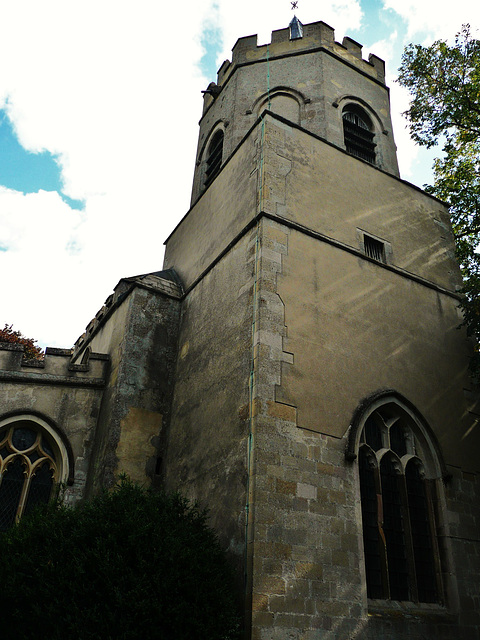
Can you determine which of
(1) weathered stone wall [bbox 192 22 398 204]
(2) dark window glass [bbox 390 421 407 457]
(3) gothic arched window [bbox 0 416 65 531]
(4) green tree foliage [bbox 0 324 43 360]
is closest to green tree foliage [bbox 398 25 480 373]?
(1) weathered stone wall [bbox 192 22 398 204]

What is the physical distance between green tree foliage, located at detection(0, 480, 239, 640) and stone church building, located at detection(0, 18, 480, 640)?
0.67 metres

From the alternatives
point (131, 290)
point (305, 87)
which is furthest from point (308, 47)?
point (131, 290)

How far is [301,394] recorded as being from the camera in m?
7.43

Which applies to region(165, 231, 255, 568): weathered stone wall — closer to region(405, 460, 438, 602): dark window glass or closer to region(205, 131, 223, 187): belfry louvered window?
region(405, 460, 438, 602): dark window glass

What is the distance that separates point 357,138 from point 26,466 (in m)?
9.84

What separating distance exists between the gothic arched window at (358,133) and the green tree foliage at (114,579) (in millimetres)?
9372

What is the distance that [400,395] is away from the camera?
27.8ft

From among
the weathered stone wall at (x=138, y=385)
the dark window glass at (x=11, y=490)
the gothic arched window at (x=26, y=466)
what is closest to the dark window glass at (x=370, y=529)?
the weathered stone wall at (x=138, y=385)

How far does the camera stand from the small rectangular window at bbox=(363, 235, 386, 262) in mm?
9992

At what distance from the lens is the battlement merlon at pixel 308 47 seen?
13.4 metres

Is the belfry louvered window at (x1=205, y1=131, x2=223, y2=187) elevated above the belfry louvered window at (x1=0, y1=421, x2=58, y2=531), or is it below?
above

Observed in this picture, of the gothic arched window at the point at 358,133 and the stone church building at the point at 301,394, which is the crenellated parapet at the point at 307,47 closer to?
the stone church building at the point at 301,394

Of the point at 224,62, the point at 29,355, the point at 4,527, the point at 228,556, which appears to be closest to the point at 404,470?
the point at 228,556

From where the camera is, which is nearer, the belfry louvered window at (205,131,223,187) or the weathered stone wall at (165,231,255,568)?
the weathered stone wall at (165,231,255,568)
